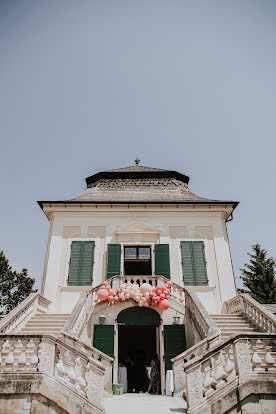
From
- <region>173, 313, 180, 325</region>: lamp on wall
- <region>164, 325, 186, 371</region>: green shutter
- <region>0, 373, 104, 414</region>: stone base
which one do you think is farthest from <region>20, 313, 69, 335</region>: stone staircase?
<region>173, 313, 180, 325</region>: lamp on wall

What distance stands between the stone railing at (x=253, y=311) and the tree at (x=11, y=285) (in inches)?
1222

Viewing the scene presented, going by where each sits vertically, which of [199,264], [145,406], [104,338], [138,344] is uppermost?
[199,264]

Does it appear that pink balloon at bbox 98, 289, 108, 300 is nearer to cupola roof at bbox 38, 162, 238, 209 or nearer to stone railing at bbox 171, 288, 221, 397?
stone railing at bbox 171, 288, 221, 397

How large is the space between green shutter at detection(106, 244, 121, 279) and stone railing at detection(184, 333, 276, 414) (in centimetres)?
761

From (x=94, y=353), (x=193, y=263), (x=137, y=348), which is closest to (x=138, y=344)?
Result: (x=137, y=348)

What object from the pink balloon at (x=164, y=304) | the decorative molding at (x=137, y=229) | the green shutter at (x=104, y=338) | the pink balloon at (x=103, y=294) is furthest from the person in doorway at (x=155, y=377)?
the decorative molding at (x=137, y=229)

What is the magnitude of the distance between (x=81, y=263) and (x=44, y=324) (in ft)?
12.9

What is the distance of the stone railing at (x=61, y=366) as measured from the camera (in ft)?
19.4

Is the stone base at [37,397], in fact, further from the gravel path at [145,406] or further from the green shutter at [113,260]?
the green shutter at [113,260]

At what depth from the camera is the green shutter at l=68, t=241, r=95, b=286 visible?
13484mm

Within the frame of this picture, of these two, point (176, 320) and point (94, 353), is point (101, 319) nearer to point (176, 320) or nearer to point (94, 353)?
point (176, 320)

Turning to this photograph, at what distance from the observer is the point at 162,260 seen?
44.9ft

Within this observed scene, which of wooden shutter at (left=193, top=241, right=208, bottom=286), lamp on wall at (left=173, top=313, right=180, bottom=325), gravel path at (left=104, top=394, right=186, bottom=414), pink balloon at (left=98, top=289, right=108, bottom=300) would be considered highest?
wooden shutter at (left=193, top=241, right=208, bottom=286)

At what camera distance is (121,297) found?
11.3m
